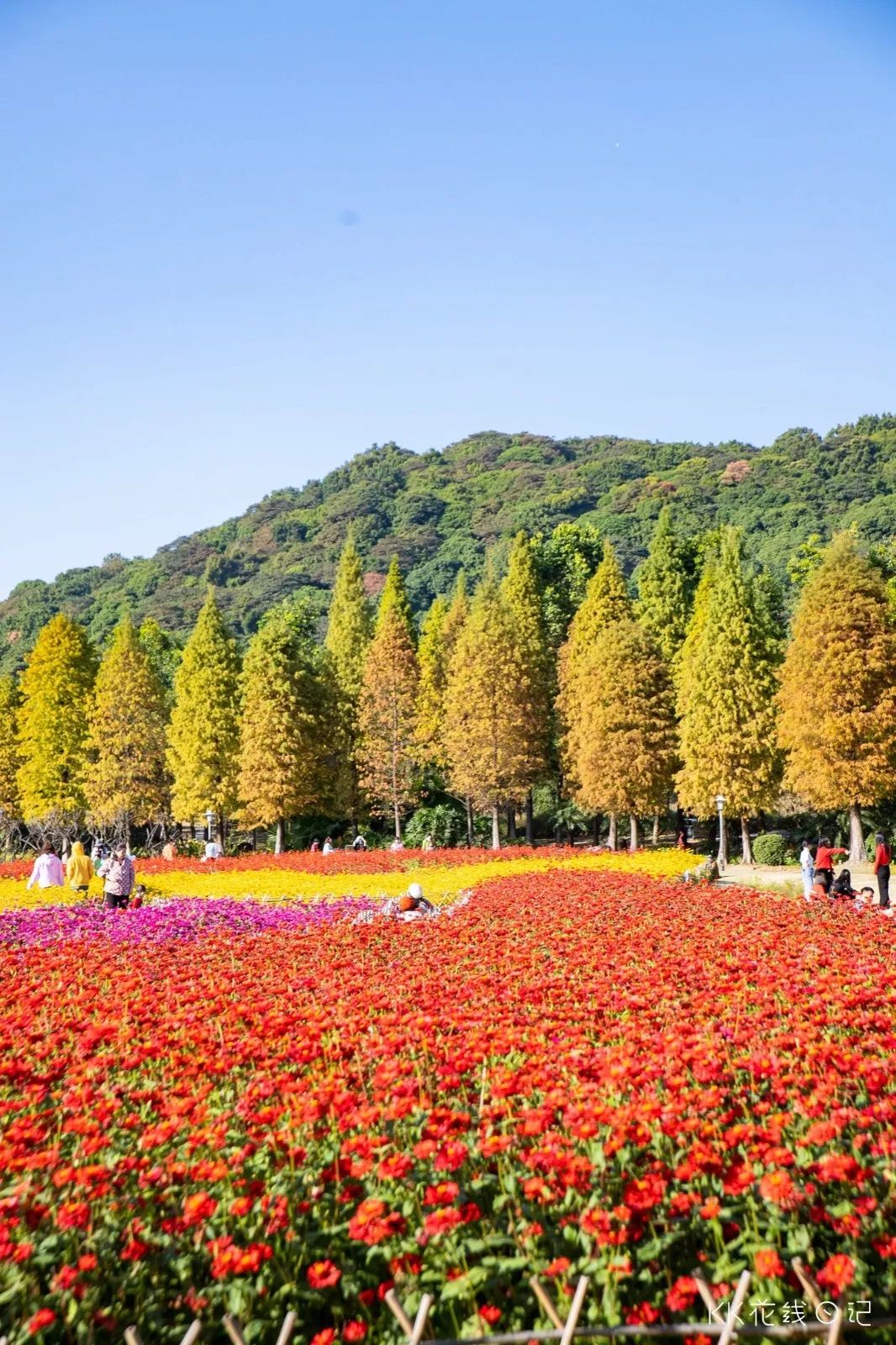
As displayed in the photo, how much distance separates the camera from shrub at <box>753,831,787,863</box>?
3366cm

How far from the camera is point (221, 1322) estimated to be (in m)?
3.82

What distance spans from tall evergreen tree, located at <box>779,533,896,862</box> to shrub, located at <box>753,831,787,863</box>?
7.24 feet

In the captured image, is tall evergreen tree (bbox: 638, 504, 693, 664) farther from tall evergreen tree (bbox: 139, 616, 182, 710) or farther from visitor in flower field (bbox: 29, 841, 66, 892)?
visitor in flower field (bbox: 29, 841, 66, 892)

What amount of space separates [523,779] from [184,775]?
Answer: 1281 centimetres

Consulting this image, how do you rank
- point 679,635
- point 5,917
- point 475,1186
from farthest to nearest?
point 679,635
point 5,917
point 475,1186

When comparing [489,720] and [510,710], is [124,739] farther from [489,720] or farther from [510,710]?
[510,710]

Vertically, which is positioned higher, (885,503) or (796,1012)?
(885,503)

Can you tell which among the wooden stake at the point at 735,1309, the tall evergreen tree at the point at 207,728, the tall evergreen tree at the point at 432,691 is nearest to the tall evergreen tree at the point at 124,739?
the tall evergreen tree at the point at 207,728

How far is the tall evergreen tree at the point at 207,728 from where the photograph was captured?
1575 inches

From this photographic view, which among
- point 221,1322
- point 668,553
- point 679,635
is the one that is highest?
point 668,553

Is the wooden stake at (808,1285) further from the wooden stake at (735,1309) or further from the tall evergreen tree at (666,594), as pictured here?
the tall evergreen tree at (666,594)

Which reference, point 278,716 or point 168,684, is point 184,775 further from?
point 168,684

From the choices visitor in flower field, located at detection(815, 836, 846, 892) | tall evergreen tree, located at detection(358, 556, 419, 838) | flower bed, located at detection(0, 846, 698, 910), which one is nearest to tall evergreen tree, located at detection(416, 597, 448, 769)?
tall evergreen tree, located at detection(358, 556, 419, 838)

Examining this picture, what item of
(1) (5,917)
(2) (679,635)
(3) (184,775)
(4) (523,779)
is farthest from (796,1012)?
(2) (679,635)
